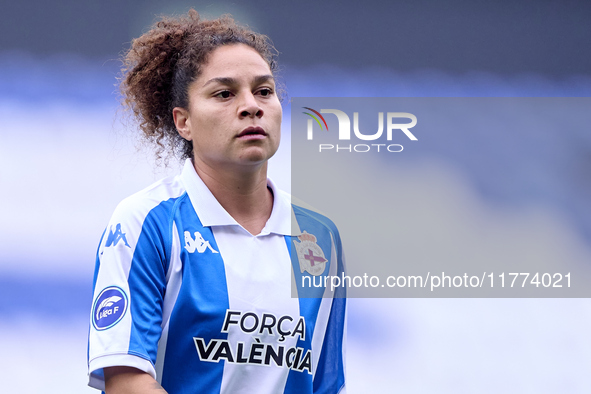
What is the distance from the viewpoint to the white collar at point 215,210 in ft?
4.02

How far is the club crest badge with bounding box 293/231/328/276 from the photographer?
4.30ft

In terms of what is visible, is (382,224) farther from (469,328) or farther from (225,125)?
(225,125)

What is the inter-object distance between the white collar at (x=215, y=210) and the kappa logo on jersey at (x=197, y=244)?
40 mm

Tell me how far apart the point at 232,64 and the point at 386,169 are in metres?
1.32

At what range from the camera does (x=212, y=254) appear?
45.9 inches

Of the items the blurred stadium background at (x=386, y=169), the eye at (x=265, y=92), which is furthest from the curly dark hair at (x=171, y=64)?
the blurred stadium background at (x=386, y=169)

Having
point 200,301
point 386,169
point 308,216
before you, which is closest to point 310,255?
point 308,216

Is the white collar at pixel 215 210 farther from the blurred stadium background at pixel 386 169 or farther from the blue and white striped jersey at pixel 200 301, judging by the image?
the blurred stadium background at pixel 386 169

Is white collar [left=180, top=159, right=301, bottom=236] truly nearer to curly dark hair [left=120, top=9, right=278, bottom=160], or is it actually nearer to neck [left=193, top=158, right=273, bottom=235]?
neck [left=193, top=158, right=273, bottom=235]

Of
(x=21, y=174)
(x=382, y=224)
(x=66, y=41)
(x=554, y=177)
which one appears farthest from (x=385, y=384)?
(x=66, y=41)

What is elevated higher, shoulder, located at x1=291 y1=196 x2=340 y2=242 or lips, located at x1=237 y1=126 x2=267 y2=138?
lips, located at x1=237 y1=126 x2=267 y2=138

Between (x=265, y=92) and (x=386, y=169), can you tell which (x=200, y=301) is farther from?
(x=386, y=169)

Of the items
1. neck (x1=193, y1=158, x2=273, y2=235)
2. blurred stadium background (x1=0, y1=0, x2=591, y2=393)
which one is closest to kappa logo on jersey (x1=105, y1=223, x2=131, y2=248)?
neck (x1=193, y1=158, x2=273, y2=235)

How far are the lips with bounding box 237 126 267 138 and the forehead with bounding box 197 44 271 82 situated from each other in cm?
12
